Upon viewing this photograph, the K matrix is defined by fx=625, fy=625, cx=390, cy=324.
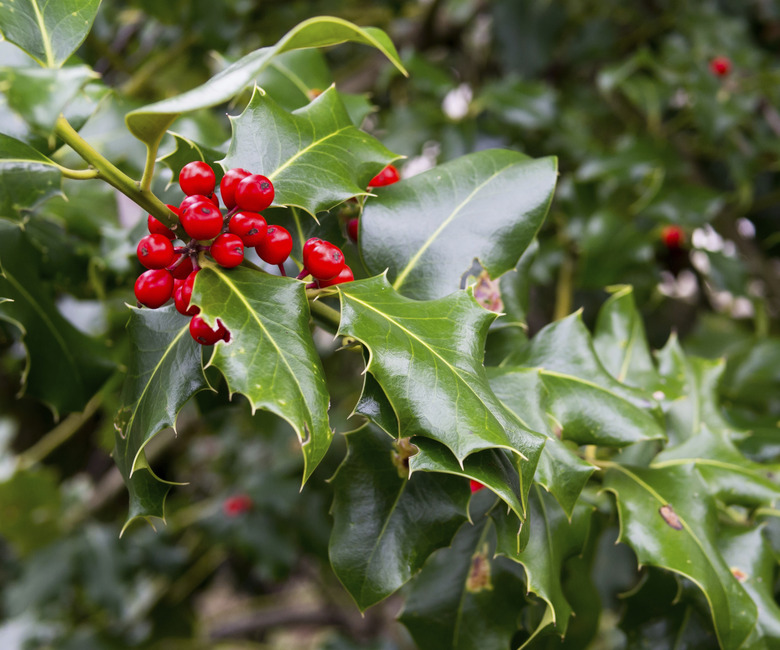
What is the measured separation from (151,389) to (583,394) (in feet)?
1.49

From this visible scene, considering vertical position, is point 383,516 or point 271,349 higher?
point 271,349

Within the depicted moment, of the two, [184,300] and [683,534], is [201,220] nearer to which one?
[184,300]

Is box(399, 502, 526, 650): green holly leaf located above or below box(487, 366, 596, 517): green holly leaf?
below

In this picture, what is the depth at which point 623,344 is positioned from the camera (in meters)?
0.90

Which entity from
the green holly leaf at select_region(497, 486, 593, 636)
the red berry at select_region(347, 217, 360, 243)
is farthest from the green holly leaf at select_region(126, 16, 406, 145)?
the green holly leaf at select_region(497, 486, 593, 636)

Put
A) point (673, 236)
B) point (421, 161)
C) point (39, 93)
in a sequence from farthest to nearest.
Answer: point (421, 161)
point (673, 236)
point (39, 93)

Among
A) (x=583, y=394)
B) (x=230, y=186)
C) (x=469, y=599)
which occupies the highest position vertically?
(x=230, y=186)

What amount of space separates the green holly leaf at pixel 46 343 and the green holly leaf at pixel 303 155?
14.4 inches

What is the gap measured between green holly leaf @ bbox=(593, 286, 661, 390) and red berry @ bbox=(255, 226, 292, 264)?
1.67 ft

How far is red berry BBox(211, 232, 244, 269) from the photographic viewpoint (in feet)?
1.81

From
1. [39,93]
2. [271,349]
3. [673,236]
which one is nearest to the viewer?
[39,93]

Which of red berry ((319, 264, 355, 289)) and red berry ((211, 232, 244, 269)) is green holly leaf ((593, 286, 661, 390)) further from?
red berry ((211, 232, 244, 269))

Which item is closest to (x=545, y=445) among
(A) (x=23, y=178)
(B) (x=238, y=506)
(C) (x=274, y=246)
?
(C) (x=274, y=246)

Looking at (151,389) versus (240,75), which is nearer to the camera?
(240,75)
